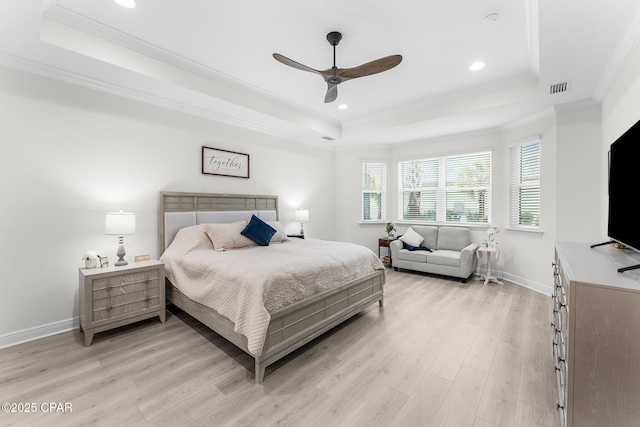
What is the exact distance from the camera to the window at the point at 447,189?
511cm

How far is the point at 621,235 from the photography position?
5.81 feet

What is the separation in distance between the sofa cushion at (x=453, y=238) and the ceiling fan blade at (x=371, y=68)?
371cm

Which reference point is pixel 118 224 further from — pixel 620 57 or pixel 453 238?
pixel 453 238

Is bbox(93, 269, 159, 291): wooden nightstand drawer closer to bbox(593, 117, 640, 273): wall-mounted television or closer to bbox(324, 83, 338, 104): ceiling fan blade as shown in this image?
bbox(324, 83, 338, 104): ceiling fan blade

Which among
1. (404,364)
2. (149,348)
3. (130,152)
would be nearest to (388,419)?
(404,364)

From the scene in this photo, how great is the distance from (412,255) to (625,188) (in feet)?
11.5

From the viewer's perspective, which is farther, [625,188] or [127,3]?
[127,3]

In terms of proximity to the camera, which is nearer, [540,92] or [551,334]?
[551,334]

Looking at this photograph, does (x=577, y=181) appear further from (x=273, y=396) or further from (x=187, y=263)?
(x=187, y=263)

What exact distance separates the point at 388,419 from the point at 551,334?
219 centimetres

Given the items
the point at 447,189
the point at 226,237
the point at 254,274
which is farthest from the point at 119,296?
the point at 447,189

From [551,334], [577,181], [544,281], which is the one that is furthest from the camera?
[544,281]

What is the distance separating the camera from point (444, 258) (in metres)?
4.68

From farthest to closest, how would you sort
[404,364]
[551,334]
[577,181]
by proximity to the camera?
[577,181]
[551,334]
[404,364]
